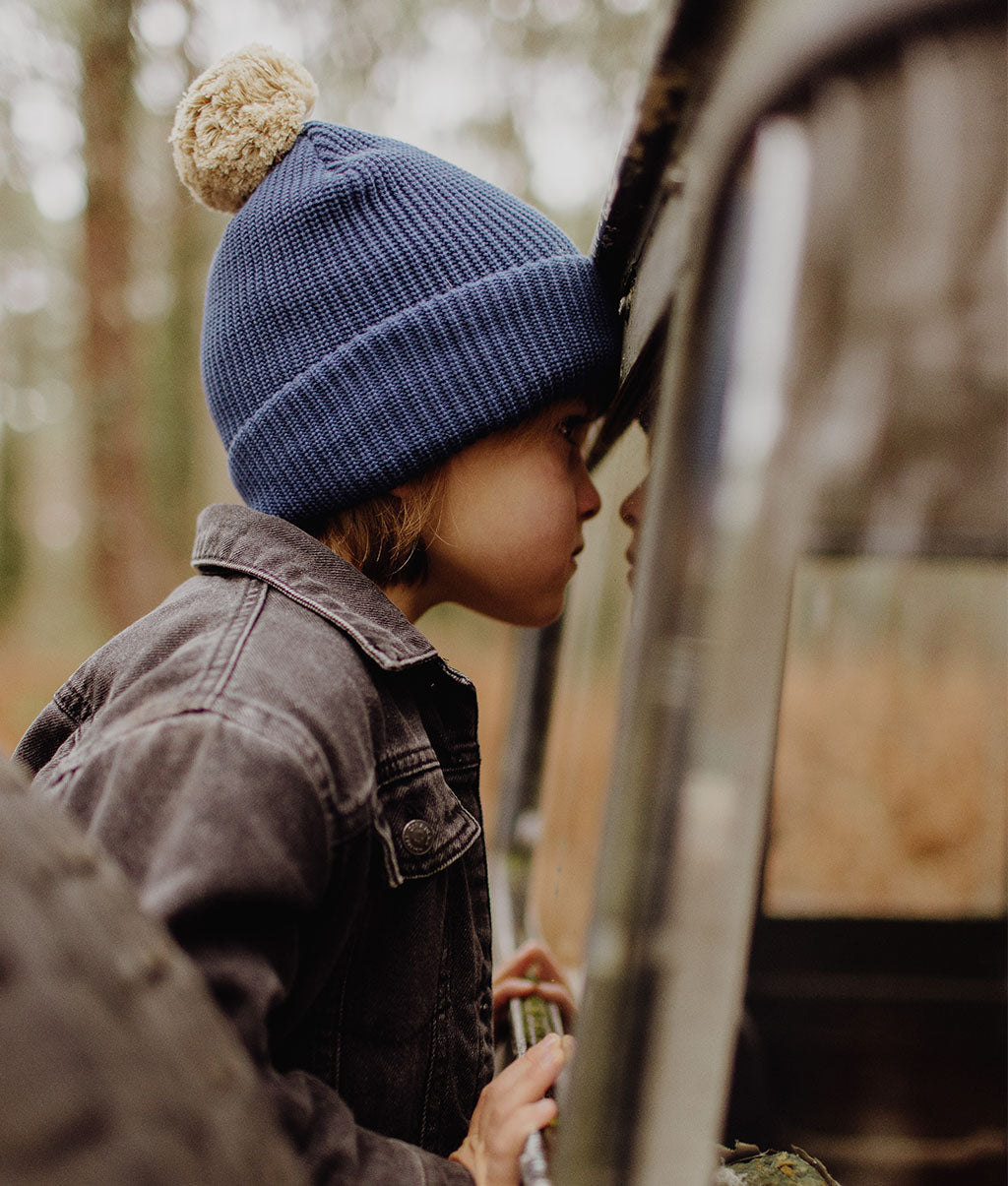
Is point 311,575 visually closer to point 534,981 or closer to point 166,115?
point 534,981

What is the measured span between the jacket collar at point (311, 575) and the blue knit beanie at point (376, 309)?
0.51 feet

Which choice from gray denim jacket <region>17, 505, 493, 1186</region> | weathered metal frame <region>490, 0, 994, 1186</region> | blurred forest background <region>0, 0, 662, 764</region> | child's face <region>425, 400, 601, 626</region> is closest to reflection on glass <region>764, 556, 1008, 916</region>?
child's face <region>425, 400, 601, 626</region>

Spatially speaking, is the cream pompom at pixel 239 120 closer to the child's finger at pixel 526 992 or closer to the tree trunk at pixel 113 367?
the child's finger at pixel 526 992

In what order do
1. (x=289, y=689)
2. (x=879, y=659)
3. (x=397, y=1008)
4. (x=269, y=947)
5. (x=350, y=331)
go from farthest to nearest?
1. (x=879, y=659)
2. (x=350, y=331)
3. (x=397, y=1008)
4. (x=289, y=689)
5. (x=269, y=947)

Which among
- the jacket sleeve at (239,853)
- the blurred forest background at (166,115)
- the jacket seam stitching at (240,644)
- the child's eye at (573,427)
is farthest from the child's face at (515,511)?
the blurred forest background at (166,115)

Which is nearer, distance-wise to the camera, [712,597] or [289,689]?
[712,597]

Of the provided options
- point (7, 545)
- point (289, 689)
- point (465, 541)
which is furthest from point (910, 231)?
point (7, 545)

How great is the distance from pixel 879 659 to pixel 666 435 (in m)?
1.25

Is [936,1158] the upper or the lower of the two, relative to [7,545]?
upper

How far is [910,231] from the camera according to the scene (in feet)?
1.94

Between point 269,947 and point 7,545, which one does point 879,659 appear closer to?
point 269,947

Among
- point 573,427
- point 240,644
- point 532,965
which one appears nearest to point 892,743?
point 532,965

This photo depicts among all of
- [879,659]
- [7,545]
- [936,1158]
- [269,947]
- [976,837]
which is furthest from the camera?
[7,545]

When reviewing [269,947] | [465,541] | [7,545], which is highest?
[465,541]
